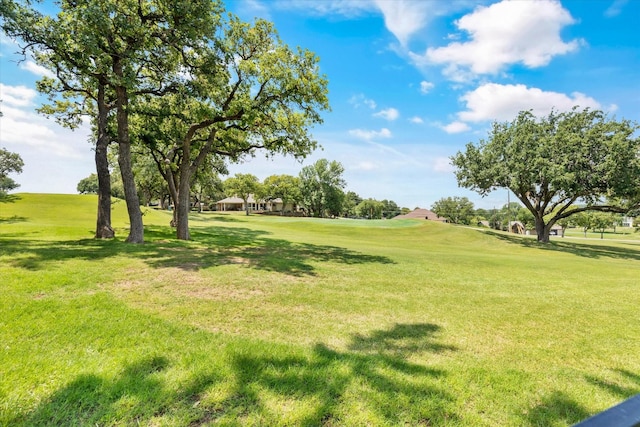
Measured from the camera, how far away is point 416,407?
277cm

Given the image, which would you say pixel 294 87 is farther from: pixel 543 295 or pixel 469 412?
pixel 469 412

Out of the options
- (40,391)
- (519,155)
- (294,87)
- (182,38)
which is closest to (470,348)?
(40,391)

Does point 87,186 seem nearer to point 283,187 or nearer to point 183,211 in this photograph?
point 283,187

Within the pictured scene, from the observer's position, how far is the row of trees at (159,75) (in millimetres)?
9648

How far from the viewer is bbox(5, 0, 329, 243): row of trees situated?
31.7ft

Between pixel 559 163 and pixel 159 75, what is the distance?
26.4m

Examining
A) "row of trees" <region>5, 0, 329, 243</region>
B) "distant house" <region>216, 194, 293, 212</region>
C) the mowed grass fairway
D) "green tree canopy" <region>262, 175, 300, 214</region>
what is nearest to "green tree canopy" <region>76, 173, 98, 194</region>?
"distant house" <region>216, 194, 293, 212</region>

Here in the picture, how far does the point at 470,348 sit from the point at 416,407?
1902 mm

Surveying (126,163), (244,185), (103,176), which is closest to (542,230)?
(126,163)

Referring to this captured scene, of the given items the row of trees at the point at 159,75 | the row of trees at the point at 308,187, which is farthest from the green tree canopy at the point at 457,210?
the row of trees at the point at 159,75

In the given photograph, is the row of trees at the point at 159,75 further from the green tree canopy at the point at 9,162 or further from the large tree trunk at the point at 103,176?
the green tree canopy at the point at 9,162

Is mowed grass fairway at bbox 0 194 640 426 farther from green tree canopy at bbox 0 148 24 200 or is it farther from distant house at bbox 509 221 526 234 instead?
distant house at bbox 509 221 526 234

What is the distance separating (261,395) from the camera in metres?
2.82

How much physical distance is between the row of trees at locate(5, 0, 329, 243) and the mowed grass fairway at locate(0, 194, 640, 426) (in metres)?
6.14
